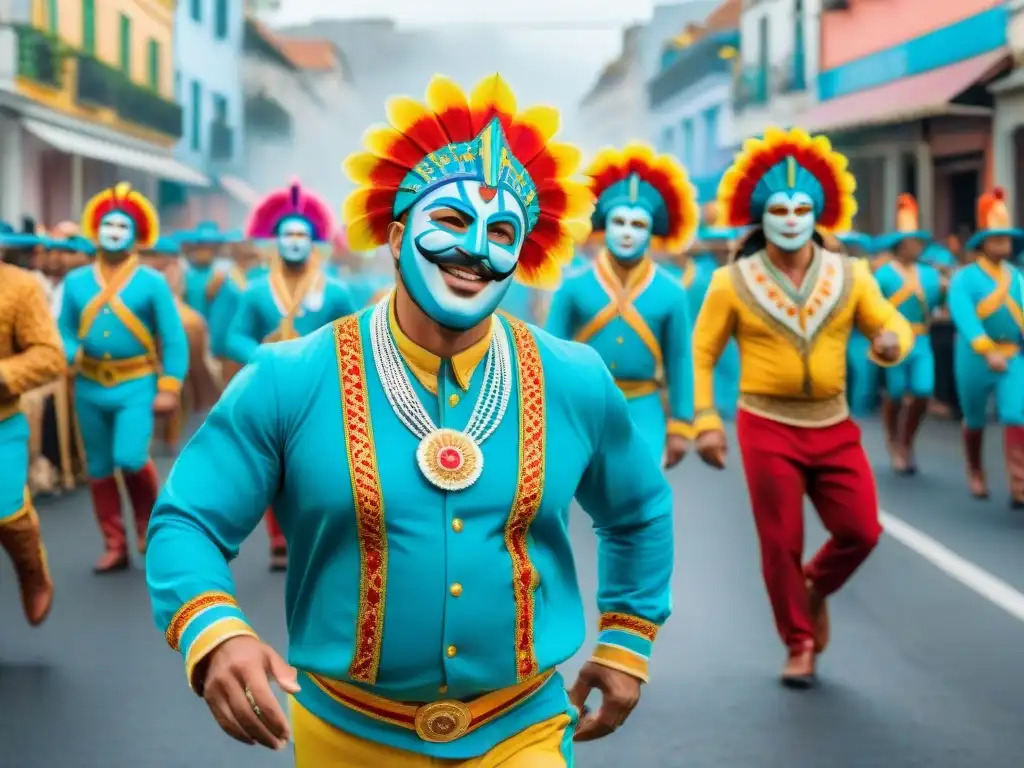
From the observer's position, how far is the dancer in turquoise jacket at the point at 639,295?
8547mm

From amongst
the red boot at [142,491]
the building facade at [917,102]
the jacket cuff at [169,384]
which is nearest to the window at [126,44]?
the building facade at [917,102]

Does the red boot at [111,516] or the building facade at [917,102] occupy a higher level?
the building facade at [917,102]

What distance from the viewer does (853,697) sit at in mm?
6805

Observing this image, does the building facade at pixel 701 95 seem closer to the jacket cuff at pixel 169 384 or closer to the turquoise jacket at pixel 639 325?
the jacket cuff at pixel 169 384

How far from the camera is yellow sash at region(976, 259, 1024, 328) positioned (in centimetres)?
1204

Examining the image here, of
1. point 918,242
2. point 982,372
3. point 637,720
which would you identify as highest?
point 918,242

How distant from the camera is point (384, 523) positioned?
Answer: 11.1ft

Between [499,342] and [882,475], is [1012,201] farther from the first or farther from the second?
[499,342]

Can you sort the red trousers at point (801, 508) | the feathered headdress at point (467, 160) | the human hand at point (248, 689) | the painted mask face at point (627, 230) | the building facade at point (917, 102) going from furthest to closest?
1. the building facade at point (917, 102)
2. the painted mask face at point (627, 230)
3. the red trousers at point (801, 508)
4. the feathered headdress at point (467, 160)
5. the human hand at point (248, 689)

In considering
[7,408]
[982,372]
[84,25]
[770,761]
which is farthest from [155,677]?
[84,25]

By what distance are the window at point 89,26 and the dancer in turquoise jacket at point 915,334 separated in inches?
868

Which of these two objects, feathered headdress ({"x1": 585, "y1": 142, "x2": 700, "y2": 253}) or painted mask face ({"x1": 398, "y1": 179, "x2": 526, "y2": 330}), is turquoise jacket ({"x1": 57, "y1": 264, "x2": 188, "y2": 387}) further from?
painted mask face ({"x1": 398, "y1": 179, "x2": 526, "y2": 330})

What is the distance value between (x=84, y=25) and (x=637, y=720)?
3026cm

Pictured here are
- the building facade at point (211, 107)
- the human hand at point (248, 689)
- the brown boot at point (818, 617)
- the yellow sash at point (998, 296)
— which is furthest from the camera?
the building facade at point (211, 107)
